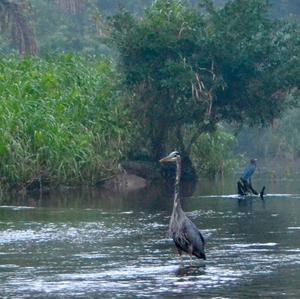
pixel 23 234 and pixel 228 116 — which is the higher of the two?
pixel 228 116

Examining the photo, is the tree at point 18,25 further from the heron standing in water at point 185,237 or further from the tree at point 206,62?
the heron standing in water at point 185,237

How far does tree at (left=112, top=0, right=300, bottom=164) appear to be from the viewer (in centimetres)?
3584

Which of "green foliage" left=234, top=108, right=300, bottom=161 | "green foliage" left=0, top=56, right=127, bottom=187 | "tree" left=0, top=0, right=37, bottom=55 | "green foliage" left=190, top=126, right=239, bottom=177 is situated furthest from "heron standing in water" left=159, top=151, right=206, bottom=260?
"green foliage" left=234, top=108, right=300, bottom=161

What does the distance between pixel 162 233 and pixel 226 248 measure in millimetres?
2616

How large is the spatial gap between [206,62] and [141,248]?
685 inches

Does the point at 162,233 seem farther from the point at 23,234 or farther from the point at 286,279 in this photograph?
the point at 286,279

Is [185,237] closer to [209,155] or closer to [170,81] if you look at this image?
[170,81]

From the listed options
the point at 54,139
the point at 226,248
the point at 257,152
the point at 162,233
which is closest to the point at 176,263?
the point at 226,248

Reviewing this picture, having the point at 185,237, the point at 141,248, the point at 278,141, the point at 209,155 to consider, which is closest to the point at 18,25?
the point at 209,155

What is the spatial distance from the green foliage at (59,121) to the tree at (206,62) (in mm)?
1038

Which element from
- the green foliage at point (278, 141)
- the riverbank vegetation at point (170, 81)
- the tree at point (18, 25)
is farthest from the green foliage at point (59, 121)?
the green foliage at point (278, 141)

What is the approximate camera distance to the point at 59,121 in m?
33.1

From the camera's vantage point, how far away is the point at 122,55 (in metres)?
36.3

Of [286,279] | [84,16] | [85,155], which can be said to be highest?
[84,16]
